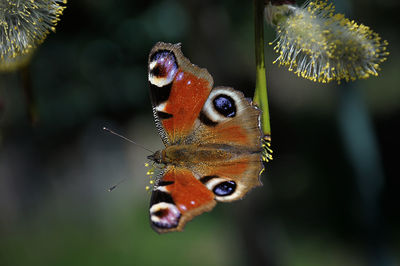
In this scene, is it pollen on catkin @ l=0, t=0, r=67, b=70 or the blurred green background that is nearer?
pollen on catkin @ l=0, t=0, r=67, b=70

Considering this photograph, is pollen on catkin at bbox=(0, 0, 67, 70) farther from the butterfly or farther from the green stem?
the green stem

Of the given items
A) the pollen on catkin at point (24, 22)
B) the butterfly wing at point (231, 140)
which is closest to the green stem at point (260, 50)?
the butterfly wing at point (231, 140)

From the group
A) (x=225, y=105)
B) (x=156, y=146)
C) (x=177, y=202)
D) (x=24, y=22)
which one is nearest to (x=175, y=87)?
(x=225, y=105)

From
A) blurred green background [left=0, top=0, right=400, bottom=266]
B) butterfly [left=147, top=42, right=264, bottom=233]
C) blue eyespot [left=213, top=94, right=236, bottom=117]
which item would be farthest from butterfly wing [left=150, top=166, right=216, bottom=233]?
blurred green background [left=0, top=0, right=400, bottom=266]

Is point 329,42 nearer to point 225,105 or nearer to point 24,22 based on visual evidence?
point 225,105

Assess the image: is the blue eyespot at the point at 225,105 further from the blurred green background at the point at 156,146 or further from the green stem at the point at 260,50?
the blurred green background at the point at 156,146

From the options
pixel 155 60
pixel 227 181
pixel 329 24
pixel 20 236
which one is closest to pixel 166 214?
pixel 227 181
